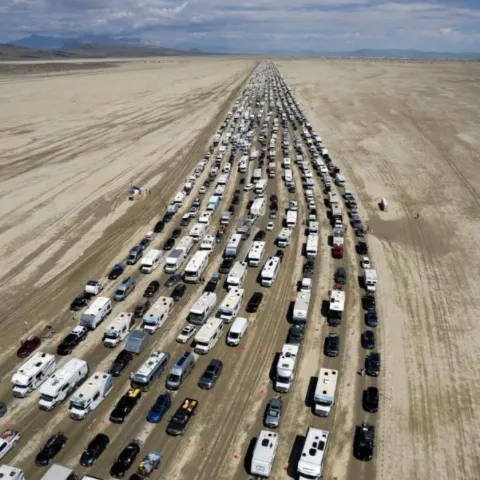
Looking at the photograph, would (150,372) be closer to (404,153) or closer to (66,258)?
(66,258)

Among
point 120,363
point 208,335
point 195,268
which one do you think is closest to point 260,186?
point 195,268

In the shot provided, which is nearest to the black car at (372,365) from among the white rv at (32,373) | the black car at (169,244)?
the white rv at (32,373)

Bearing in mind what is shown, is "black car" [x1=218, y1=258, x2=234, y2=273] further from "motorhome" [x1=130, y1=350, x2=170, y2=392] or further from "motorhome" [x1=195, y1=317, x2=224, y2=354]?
"motorhome" [x1=130, y1=350, x2=170, y2=392]

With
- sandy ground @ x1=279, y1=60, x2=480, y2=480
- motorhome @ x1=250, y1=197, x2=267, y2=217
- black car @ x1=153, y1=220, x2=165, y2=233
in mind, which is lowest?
sandy ground @ x1=279, y1=60, x2=480, y2=480

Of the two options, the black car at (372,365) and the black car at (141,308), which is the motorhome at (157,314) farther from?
the black car at (372,365)

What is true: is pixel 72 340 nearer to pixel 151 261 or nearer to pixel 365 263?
pixel 151 261

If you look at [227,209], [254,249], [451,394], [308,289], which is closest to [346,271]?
[308,289]

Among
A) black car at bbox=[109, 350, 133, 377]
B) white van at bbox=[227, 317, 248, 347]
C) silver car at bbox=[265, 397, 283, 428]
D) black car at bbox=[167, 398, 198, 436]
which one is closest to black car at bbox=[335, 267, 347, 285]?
white van at bbox=[227, 317, 248, 347]
